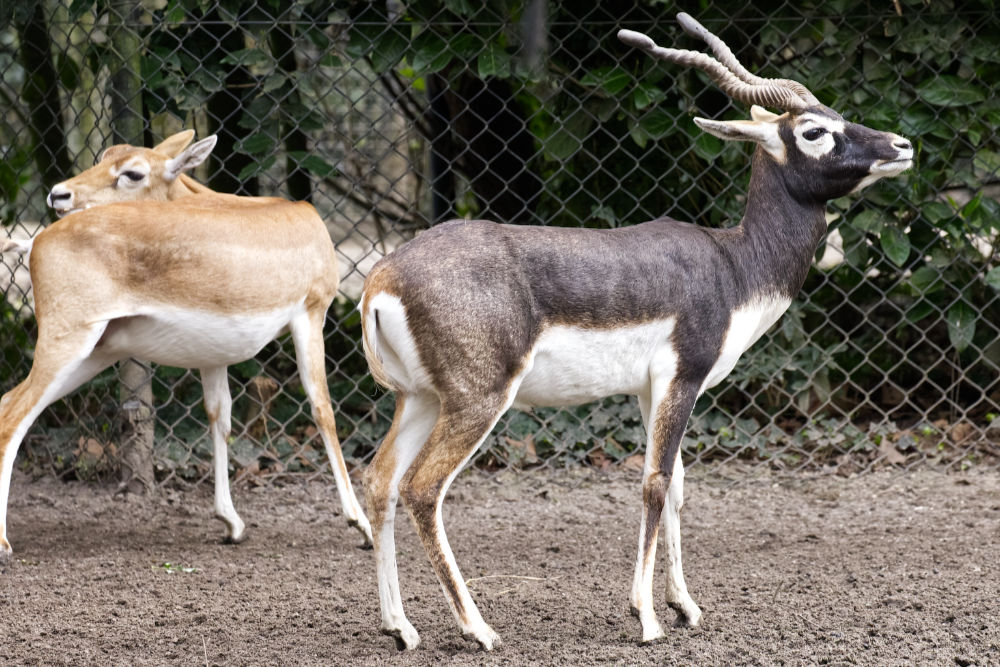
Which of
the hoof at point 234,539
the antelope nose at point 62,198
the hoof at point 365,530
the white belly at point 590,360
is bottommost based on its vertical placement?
the hoof at point 234,539

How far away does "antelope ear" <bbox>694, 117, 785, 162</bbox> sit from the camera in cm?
342

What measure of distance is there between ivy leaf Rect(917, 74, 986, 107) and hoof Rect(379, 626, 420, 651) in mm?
3345

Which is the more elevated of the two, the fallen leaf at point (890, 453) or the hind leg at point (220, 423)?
the hind leg at point (220, 423)

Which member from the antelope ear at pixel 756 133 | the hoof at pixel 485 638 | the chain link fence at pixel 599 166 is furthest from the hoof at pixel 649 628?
the chain link fence at pixel 599 166

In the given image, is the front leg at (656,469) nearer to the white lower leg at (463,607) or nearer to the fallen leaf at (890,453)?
the white lower leg at (463,607)

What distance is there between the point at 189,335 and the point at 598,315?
5.57ft

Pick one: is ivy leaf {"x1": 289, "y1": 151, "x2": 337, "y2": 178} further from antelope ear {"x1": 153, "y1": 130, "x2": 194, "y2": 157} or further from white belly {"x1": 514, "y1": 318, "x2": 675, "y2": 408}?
white belly {"x1": 514, "y1": 318, "x2": 675, "y2": 408}

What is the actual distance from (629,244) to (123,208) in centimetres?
193

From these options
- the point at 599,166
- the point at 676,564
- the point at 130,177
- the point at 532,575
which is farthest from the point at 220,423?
the point at 676,564

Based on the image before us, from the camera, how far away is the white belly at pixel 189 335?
4234mm

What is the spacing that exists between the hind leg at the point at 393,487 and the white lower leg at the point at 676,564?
0.75 metres

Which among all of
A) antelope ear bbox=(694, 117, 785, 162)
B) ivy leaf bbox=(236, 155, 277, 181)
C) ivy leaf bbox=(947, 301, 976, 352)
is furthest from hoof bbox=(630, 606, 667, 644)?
ivy leaf bbox=(947, 301, 976, 352)

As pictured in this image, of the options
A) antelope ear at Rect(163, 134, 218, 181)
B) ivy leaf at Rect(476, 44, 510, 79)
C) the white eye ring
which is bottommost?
the white eye ring

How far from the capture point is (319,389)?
461cm
